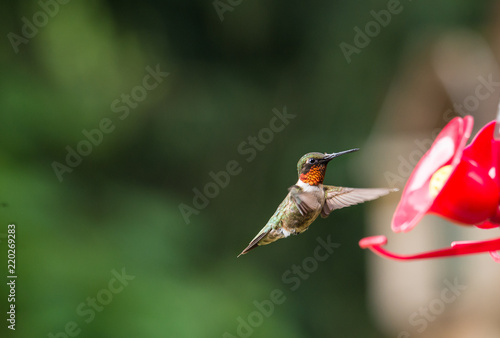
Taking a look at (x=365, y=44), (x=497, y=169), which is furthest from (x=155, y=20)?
(x=497, y=169)

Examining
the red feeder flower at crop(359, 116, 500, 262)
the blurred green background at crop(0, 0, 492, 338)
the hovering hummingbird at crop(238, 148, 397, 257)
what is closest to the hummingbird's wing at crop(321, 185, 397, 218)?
the hovering hummingbird at crop(238, 148, 397, 257)

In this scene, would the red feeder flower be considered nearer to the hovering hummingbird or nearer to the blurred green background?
the hovering hummingbird

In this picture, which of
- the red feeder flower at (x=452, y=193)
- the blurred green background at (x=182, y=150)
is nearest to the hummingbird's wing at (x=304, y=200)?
the red feeder flower at (x=452, y=193)

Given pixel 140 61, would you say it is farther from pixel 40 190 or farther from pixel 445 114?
pixel 445 114

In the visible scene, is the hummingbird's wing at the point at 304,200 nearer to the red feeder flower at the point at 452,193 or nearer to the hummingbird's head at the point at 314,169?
the hummingbird's head at the point at 314,169

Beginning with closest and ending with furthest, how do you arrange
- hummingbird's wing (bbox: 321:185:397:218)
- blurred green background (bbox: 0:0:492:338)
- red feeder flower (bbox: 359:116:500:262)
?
1. red feeder flower (bbox: 359:116:500:262)
2. hummingbird's wing (bbox: 321:185:397:218)
3. blurred green background (bbox: 0:0:492:338)

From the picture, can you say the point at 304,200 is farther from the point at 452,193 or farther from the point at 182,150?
the point at 182,150

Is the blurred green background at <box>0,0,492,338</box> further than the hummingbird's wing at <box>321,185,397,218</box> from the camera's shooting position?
Yes
